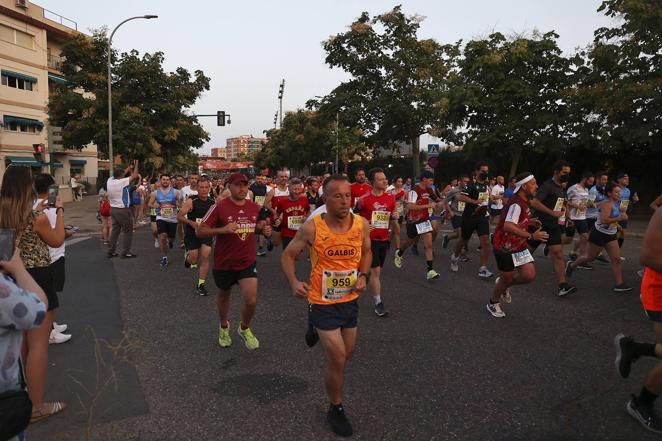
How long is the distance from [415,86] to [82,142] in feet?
62.5

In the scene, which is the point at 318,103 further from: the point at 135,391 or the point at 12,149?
the point at 135,391

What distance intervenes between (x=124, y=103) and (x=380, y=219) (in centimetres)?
2292

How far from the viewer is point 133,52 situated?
83.1 ft

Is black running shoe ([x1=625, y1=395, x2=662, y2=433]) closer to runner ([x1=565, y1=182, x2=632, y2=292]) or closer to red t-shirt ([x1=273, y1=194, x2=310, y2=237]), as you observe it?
runner ([x1=565, y1=182, x2=632, y2=292])

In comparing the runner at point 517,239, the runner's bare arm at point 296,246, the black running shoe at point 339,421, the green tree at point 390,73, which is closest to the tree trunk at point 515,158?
the green tree at point 390,73

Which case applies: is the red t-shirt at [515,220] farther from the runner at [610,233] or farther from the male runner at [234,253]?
the male runner at [234,253]

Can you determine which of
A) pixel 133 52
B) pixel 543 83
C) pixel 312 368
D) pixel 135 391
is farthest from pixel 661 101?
pixel 133 52

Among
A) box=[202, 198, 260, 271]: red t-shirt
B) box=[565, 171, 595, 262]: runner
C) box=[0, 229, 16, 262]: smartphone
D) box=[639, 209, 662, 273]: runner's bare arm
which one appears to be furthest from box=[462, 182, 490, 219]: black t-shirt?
box=[0, 229, 16, 262]: smartphone

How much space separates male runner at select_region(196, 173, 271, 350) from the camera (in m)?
5.00

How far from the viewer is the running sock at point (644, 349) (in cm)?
386

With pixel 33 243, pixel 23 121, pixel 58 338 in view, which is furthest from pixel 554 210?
pixel 23 121

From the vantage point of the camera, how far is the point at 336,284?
138 inches

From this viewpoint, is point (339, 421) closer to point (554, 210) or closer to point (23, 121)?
point (554, 210)

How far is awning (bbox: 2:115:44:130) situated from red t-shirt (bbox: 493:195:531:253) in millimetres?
38820
